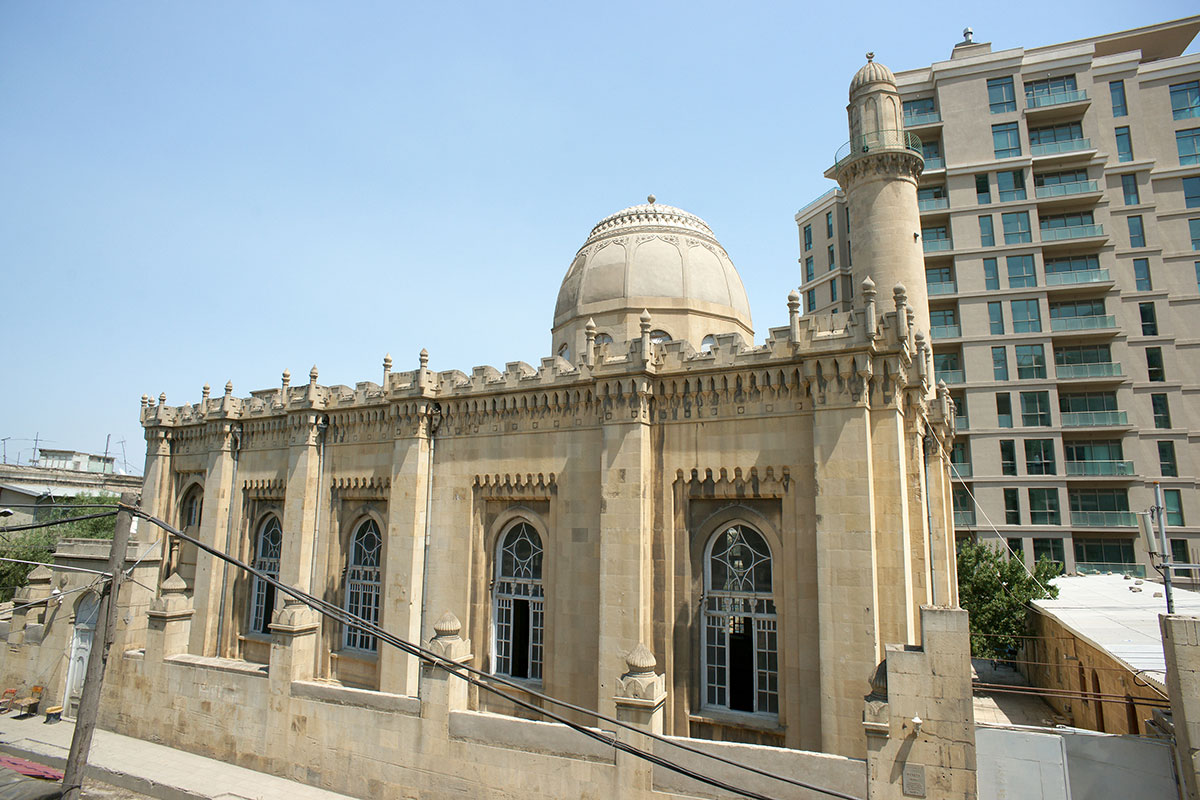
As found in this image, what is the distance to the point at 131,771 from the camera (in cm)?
1553

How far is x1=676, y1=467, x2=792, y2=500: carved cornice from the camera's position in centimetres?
1511

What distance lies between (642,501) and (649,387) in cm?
276

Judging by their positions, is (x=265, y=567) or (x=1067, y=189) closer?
(x=265, y=567)

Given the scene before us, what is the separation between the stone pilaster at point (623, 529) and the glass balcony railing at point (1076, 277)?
3285 cm

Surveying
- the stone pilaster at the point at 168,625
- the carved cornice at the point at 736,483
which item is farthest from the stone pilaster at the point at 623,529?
the stone pilaster at the point at 168,625

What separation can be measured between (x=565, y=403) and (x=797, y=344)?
244 inches

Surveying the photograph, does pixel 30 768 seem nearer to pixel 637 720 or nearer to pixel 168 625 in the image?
pixel 168 625

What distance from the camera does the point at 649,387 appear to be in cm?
1648

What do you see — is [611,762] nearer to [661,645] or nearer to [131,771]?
[661,645]

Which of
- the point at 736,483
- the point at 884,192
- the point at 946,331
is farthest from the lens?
the point at 946,331

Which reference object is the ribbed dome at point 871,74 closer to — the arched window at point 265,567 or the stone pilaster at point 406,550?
the stone pilaster at point 406,550

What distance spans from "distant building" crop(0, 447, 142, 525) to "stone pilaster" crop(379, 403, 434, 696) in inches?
1282

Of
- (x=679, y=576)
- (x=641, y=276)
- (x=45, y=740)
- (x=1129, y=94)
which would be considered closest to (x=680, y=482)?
(x=679, y=576)

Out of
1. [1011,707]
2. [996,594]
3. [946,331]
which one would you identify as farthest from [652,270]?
[946,331]
